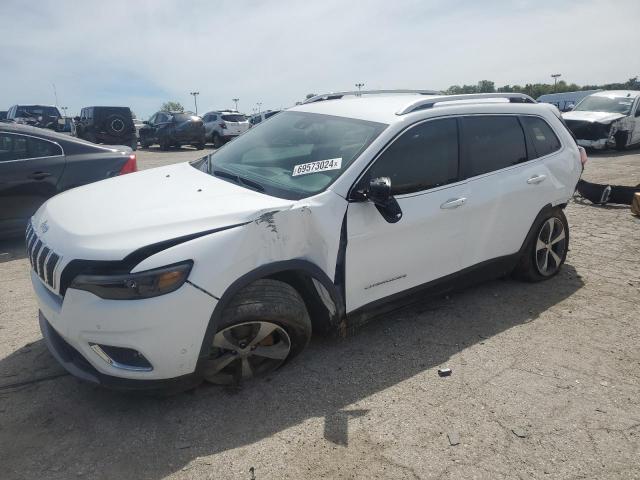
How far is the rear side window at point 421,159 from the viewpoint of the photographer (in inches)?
123

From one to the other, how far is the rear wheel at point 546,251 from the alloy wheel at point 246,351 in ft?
8.18

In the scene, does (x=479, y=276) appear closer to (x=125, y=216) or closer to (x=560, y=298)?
(x=560, y=298)

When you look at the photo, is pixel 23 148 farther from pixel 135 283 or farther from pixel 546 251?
pixel 546 251

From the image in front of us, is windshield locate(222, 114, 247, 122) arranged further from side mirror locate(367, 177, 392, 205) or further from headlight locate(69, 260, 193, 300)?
headlight locate(69, 260, 193, 300)

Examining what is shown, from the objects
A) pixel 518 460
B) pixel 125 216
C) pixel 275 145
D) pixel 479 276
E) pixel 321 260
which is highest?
pixel 275 145

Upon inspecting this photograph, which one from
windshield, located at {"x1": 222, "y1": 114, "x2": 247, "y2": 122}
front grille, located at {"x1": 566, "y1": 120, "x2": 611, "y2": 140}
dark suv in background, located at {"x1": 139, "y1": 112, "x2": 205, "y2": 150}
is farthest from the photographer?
windshield, located at {"x1": 222, "y1": 114, "x2": 247, "y2": 122}

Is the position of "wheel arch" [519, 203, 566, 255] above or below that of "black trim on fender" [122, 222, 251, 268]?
below

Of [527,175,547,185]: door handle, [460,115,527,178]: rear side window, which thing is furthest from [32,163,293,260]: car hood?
[527,175,547,185]: door handle

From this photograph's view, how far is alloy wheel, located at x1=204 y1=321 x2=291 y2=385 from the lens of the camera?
264 centimetres

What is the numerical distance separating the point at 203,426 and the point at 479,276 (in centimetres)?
241

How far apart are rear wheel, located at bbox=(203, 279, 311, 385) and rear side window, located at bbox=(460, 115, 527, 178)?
5.59 feet

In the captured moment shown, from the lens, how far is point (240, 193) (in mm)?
2889

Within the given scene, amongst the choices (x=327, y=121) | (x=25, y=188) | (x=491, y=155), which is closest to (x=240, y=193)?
(x=327, y=121)

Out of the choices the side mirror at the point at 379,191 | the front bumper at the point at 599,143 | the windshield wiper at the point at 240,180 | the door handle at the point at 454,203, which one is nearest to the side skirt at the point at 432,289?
the door handle at the point at 454,203
